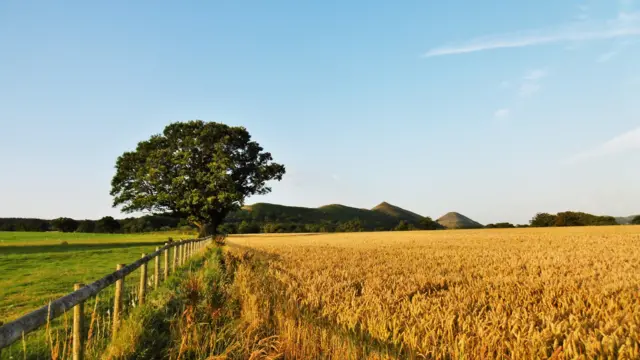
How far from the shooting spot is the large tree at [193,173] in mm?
42062

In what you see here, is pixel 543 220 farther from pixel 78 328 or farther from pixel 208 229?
pixel 78 328

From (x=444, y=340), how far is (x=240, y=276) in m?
6.36

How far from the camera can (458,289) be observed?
23.5ft

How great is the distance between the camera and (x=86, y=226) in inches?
3295

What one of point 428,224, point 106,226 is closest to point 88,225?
point 106,226

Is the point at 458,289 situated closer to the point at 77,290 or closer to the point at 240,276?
the point at 240,276

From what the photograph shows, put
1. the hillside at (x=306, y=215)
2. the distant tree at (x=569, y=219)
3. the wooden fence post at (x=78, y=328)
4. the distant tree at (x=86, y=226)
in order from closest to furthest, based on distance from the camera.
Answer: the wooden fence post at (x=78, y=328) → the distant tree at (x=569, y=219) → the distant tree at (x=86, y=226) → the hillside at (x=306, y=215)

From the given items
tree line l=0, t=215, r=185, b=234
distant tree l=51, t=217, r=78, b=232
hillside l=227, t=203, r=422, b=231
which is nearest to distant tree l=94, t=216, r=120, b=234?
tree line l=0, t=215, r=185, b=234

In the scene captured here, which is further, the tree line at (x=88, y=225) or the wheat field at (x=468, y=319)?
the tree line at (x=88, y=225)

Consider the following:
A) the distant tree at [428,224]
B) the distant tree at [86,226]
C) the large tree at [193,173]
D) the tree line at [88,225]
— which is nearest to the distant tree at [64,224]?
the tree line at [88,225]

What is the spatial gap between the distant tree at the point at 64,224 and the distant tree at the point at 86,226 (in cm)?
156

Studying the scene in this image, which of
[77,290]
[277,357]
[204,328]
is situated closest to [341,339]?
[277,357]

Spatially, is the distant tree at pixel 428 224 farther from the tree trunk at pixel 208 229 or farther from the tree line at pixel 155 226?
the tree trunk at pixel 208 229

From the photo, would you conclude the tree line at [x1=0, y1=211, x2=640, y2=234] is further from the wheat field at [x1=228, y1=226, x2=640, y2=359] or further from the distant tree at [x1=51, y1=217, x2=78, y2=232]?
the wheat field at [x1=228, y1=226, x2=640, y2=359]
